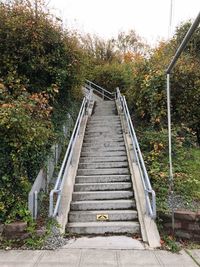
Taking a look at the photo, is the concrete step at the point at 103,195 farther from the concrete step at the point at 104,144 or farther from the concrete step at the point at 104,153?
the concrete step at the point at 104,144

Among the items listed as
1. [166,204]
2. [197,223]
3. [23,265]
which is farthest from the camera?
[166,204]

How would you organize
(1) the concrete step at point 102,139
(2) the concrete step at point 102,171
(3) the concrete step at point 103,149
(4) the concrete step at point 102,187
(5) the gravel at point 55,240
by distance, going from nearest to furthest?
1. (5) the gravel at point 55,240
2. (4) the concrete step at point 102,187
3. (2) the concrete step at point 102,171
4. (3) the concrete step at point 103,149
5. (1) the concrete step at point 102,139

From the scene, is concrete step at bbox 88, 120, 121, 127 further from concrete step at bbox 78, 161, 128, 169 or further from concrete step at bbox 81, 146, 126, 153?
concrete step at bbox 78, 161, 128, 169

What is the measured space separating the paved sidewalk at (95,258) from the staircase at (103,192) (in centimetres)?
88

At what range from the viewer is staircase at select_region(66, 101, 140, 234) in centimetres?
602

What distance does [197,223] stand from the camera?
18.9ft

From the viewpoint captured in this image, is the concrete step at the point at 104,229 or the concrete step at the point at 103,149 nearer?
the concrete step at the point at 104,229

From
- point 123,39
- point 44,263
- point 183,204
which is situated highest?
point 123,39

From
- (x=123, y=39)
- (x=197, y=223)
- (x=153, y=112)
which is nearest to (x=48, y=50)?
(x=153, y=112)

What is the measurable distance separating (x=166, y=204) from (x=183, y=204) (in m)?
0.34

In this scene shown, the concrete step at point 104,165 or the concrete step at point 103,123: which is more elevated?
the concrete step at point 103,123

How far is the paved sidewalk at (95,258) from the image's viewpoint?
459 centimetres

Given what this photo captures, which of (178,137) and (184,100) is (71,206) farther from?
(184,100)

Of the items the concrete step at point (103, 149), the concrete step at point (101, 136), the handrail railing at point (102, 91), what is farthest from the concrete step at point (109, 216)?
the handrail railing at point (102, 91)
